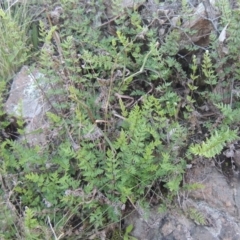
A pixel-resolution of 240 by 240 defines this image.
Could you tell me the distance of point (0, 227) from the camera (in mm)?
2387

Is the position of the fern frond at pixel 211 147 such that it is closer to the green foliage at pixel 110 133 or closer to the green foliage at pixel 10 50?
the green foliage at pixel 110 133

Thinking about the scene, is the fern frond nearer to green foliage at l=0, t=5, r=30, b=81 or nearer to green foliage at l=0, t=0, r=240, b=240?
green foliage at l=0, t=0, r=240, b=240

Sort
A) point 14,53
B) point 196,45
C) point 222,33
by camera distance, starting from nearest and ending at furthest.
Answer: point 222,33, point 196,45, point 14,53

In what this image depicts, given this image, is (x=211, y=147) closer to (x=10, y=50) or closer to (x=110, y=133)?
(x=110, y=133)

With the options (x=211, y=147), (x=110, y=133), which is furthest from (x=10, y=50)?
(x=211, y=147)

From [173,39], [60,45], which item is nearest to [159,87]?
[173,39]

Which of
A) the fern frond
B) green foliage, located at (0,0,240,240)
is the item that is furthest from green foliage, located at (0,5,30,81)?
the fern frond

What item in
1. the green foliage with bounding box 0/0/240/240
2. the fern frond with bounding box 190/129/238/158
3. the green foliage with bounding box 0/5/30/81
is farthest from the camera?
the green foliage with bounding box 0/5/30/81

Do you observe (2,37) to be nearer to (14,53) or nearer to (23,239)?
(14,53)

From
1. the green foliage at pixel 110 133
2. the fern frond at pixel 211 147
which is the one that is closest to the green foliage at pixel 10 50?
the green foliage at pixel 110 133

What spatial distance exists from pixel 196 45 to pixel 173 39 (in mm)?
176

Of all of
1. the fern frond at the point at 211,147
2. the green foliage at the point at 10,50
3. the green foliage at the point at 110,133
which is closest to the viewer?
the fern frond at the point at 211,147

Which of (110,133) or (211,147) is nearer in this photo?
(211,147)

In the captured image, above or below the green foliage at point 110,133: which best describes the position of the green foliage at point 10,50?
above
